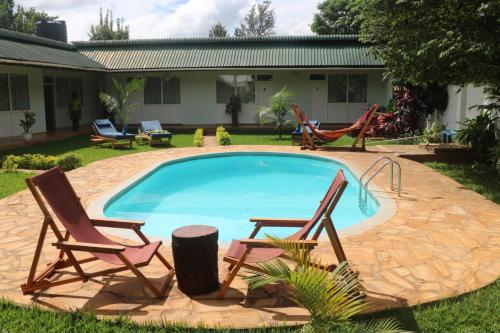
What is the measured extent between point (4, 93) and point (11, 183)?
7.82m

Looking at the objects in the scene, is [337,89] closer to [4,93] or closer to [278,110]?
[278,110]

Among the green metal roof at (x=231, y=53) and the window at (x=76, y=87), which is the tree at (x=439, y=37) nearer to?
the green metal roof at (x=231, y=53)

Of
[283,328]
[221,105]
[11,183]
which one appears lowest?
[283,328]

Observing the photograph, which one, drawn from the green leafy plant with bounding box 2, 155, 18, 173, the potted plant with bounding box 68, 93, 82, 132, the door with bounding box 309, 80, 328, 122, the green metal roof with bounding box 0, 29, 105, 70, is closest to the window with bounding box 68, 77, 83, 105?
the green metal roof with bounding box 0, 29, 105, 70

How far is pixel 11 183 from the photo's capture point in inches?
373

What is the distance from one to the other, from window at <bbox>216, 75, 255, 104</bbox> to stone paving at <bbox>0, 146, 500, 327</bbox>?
14.5m

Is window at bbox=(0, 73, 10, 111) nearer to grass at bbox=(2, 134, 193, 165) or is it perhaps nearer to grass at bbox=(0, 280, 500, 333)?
grass at bbox=(2, 134, 193, 165)

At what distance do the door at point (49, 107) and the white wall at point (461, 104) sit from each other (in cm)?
1540

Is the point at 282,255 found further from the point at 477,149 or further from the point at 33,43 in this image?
the point at 33,43

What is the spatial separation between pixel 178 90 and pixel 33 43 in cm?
644

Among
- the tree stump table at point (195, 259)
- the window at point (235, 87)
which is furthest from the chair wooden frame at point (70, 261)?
the window at point (235, 87)

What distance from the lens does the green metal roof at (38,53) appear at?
1440 cm

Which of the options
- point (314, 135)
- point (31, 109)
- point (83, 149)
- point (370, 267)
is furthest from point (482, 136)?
point (31, 109)

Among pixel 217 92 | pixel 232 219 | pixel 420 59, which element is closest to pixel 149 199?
pixel 232 219
